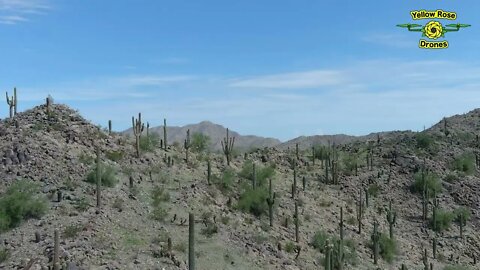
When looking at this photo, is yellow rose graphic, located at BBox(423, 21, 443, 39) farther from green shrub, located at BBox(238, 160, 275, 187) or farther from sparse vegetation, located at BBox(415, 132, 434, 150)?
sparse vegetation, located at BBox(415, 132, 434, 150)

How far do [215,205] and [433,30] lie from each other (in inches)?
555

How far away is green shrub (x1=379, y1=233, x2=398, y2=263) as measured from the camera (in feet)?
93.2

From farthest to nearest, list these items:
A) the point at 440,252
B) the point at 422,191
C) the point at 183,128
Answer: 1. the point at 183,128
2. the point at 422,191
3. the point at 440,252

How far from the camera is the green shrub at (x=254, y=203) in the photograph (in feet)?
92.1

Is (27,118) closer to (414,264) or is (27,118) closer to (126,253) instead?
(126,253)

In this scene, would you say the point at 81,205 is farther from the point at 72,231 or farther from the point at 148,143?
the point at 148,143

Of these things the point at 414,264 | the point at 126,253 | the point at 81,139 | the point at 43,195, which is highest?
the point at 81,139

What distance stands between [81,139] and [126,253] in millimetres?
9360

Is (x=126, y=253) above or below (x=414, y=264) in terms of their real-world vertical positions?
above

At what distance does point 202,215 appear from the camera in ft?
83.5

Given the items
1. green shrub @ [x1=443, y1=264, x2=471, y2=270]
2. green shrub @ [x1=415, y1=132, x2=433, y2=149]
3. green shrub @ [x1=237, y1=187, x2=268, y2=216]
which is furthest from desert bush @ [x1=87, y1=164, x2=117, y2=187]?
green shrub @ [x1=415, y1=132, x2=433, y2=149]

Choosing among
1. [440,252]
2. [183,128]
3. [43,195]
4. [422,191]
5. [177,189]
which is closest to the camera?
[43,195]

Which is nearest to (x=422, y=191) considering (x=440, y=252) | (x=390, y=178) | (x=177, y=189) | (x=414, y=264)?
(x=390, y=178)

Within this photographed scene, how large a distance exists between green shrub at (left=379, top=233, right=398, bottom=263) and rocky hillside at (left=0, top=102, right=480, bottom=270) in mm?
50
